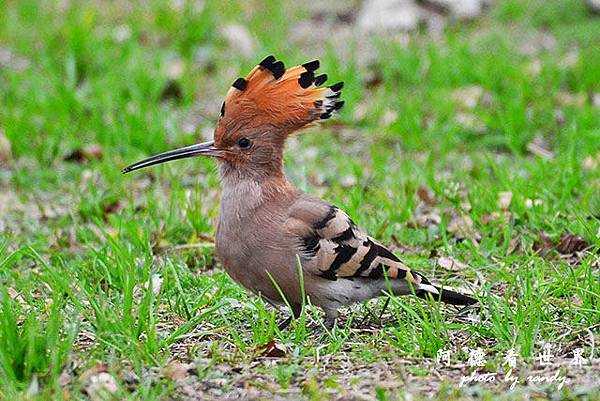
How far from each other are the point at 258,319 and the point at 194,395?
0.72 meters

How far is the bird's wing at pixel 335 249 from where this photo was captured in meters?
3.53

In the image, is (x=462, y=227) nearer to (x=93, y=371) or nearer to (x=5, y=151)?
(x=93, y=371)

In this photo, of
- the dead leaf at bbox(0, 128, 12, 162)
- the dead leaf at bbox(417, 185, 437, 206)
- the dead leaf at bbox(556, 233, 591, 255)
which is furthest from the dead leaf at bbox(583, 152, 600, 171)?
the dead leaf at bbox(0, 128, 12, 162)

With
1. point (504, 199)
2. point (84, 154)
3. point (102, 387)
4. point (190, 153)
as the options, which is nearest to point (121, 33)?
point (84, 154)

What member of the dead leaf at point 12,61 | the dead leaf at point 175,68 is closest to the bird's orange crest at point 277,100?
the dead leaf at point 175,68

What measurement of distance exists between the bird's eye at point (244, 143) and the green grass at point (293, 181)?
575mm

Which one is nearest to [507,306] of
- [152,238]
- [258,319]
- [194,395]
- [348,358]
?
[348,358]

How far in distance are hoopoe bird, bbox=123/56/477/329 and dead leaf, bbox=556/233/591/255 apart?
0.91 metres

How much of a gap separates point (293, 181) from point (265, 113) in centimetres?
180

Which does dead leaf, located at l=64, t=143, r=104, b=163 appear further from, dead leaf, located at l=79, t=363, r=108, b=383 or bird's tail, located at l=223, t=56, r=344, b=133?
dead leaf, located at l=79, t=363, r=108, b=383

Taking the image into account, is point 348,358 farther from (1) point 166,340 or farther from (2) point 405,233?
(2) point 405,233

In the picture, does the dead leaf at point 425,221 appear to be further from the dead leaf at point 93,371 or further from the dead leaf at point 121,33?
the dead leaf at point 121,33

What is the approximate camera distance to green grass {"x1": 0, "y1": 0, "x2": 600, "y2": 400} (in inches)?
123

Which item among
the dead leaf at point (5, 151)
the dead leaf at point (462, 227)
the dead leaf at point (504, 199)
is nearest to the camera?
the dead leaf at point (462, 227)
